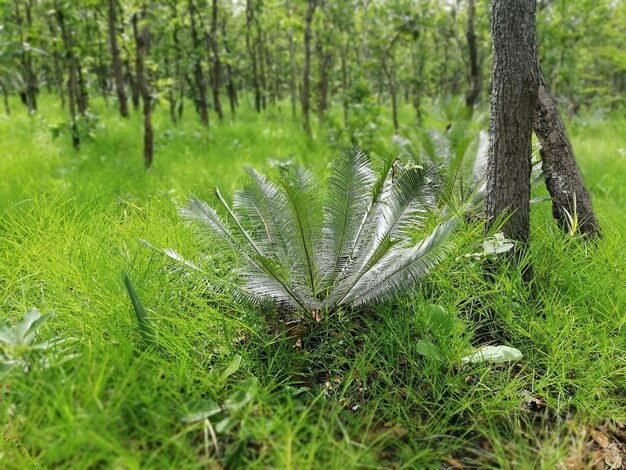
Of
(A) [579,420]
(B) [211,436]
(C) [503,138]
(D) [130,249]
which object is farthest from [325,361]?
(C) [503,138]

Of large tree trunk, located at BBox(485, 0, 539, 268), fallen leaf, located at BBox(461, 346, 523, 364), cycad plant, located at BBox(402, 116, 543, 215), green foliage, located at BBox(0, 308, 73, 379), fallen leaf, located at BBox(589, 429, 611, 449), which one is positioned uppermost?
large tree trunk, located at BBox(485, 0, 539, 268)

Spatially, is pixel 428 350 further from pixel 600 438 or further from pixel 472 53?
pixel 472 53

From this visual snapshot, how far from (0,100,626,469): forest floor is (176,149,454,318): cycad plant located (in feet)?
0.43

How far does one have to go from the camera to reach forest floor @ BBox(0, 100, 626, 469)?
43.2 inches

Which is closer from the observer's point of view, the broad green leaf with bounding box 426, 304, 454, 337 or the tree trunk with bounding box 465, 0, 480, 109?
the broad green leaf with bounding box 426, 304, 454, 337

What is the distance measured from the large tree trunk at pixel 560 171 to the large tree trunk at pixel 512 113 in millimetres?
244

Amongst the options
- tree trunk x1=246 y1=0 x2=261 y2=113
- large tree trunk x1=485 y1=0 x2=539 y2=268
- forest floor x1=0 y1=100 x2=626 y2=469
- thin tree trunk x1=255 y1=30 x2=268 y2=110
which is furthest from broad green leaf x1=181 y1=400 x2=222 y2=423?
thin tree trunk x1=255 y1=30 x2=268 y2=110

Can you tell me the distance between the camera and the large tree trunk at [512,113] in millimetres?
1870

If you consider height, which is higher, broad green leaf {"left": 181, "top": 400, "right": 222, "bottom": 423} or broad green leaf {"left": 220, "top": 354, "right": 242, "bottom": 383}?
broad green leaf {"left": 181, "top": 400, "right": 222, "bottom": 423}

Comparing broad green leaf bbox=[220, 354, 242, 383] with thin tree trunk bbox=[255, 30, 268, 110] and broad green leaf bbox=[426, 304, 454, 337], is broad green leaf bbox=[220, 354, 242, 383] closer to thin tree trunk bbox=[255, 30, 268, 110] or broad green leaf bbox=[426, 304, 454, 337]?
broad green leaf bbox=[426, 304, 454, 337]

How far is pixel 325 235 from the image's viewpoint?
5.91 ft

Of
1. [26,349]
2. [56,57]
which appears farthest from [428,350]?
[56,57]

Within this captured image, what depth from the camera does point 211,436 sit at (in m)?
1.16

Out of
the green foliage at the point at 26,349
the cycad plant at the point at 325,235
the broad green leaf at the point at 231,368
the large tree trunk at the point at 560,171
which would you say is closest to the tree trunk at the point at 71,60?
the cycad plant at the point at 325,235
